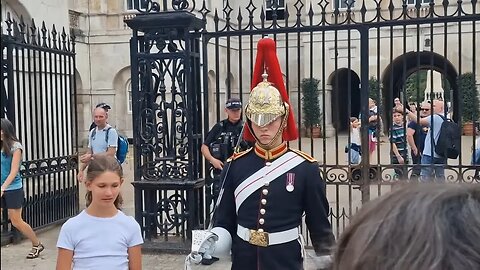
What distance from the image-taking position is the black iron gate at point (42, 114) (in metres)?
7.86

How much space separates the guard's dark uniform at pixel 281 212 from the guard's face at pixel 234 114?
321cm

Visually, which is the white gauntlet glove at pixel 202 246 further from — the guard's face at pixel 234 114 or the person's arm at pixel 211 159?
the guard's face at pixel 234 114

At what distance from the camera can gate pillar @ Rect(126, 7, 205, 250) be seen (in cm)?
673

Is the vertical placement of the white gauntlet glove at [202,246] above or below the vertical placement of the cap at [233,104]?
below

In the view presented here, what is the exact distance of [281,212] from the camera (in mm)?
3736

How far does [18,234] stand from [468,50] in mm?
15268

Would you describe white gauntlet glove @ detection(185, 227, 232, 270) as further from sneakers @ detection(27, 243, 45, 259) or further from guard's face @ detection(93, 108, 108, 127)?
guard's face @ detection(93, 108, 108, 127)

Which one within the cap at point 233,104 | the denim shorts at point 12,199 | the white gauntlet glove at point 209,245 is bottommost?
the denim shorts at point 12,199

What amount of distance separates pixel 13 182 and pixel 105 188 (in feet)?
12.1


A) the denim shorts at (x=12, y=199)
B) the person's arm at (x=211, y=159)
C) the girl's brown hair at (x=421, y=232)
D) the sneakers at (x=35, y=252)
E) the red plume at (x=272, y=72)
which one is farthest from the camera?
the sneakers at (x=35, y=252)

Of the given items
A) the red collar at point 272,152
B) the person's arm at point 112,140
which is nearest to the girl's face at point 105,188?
the red collar at point 272,152

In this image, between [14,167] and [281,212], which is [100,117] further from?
[281,212]

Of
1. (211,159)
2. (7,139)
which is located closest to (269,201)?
(211,159)

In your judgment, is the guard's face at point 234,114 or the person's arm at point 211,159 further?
the guard's face at point 234,114
